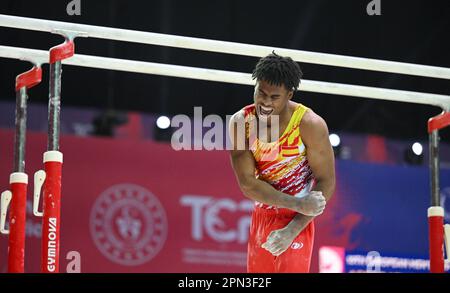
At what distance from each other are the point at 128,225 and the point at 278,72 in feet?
16.7

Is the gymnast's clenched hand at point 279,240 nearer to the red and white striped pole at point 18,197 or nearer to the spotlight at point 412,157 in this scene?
the red and white striped pole at point 18,197

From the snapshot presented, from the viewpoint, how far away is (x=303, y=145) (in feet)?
16.0

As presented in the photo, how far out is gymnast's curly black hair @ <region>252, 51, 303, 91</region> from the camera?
466 cm

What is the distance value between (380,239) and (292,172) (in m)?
5.79

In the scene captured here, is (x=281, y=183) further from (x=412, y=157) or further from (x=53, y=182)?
(x=412, y=157)

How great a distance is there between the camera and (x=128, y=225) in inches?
366

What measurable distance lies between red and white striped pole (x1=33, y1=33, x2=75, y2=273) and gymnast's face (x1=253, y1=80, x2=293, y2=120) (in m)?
1.27

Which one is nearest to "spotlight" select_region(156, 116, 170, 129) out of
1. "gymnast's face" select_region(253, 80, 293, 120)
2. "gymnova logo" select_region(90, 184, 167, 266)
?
"gymnova logo" select_region(90, 184, 167, 266)

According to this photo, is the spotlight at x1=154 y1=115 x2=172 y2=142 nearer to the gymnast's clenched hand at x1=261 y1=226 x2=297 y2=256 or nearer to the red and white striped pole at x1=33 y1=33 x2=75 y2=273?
the red and white striped pole at x1=33 y1=33 x2=75 y2=273

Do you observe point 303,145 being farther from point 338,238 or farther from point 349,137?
point 349,137

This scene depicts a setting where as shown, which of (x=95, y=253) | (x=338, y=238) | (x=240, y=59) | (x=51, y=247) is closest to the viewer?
(x=51, y=247)

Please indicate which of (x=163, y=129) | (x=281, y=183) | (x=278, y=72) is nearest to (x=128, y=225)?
(x=163, y=129)

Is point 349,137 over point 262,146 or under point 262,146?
over
